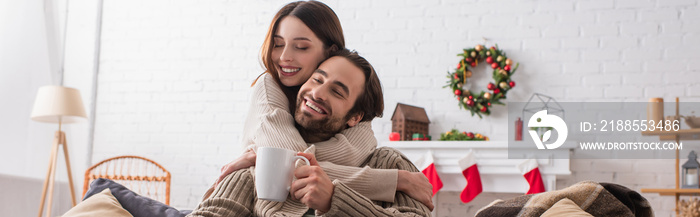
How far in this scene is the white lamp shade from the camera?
13.6 ft

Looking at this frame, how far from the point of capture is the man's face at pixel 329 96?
138 cm

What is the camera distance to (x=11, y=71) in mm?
4289

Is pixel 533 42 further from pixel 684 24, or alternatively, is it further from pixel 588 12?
pixel 684 24

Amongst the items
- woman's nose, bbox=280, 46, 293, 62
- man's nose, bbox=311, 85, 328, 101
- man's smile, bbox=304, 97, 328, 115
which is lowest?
man's smile, bbox=304, 97, 328, 115

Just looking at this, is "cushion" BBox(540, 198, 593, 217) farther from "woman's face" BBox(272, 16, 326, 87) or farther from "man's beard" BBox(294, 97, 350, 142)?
"woman's face" BBox(272, 16, 326, 87)

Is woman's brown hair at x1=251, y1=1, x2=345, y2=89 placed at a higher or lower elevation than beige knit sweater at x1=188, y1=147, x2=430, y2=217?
higher

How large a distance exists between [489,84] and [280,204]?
3.13 m

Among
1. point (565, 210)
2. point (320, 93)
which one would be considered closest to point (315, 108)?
point (320, 93)

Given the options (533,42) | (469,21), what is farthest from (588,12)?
(469,21)

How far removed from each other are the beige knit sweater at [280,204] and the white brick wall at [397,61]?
3.02m

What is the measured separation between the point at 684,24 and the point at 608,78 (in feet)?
1.83

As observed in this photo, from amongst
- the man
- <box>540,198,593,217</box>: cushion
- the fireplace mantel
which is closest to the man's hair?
the man

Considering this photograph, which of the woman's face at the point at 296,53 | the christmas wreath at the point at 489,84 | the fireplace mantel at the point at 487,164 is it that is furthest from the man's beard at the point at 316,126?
the christmas wreath at the point at 489,84

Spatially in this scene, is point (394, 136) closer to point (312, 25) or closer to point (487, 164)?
point (487, 164)
